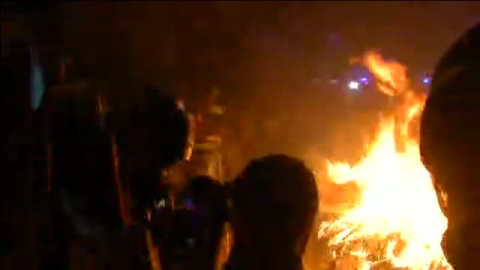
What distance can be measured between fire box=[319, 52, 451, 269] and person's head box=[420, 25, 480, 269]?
454mm

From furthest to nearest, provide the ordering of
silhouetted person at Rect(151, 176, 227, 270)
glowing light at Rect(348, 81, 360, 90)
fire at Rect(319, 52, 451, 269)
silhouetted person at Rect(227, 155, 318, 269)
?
glowing light at Rect(348, 81, 360, 90)
fire at Rect(319, 52, 451, 269)
silhouetted person at Rect(151, 176, 227, 270)
silhouetted person at Rect(227, 155, 318, 269)

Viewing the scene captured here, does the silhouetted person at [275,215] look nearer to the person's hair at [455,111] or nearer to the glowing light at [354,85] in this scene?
the person's hair at [455,111]

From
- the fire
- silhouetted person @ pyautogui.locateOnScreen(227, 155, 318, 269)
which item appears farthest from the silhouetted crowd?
the fire

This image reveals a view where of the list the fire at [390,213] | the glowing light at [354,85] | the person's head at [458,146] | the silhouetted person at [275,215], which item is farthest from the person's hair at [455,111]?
the glowing light at [354,85]

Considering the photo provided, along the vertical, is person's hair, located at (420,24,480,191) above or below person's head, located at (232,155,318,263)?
above

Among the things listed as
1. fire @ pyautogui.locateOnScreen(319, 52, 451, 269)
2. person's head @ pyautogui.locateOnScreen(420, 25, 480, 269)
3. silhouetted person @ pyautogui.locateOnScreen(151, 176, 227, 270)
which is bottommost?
fire @ pyautogui.locateOnScreen(319, 52, 451, 269)

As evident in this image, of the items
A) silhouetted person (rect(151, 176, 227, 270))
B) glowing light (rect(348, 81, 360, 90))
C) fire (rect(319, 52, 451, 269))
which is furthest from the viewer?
glowing light (rect(348, 81, 360, 90))

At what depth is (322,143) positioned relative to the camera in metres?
4.32

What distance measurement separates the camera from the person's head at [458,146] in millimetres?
2137

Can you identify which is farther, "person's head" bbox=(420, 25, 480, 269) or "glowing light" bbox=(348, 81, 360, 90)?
"glowing light" bbox=(348, 81, 360, 90)

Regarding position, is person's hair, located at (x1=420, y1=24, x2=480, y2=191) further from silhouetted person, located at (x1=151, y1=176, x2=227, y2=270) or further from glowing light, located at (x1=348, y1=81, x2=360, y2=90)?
A: glowing light, located at (x1=348, y1=81, x2=360, y2=90)

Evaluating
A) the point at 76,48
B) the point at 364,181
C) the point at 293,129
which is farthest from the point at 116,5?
the point at 364,181

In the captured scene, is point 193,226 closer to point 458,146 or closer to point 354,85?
point 458,146

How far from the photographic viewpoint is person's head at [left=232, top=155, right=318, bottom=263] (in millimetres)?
2131
